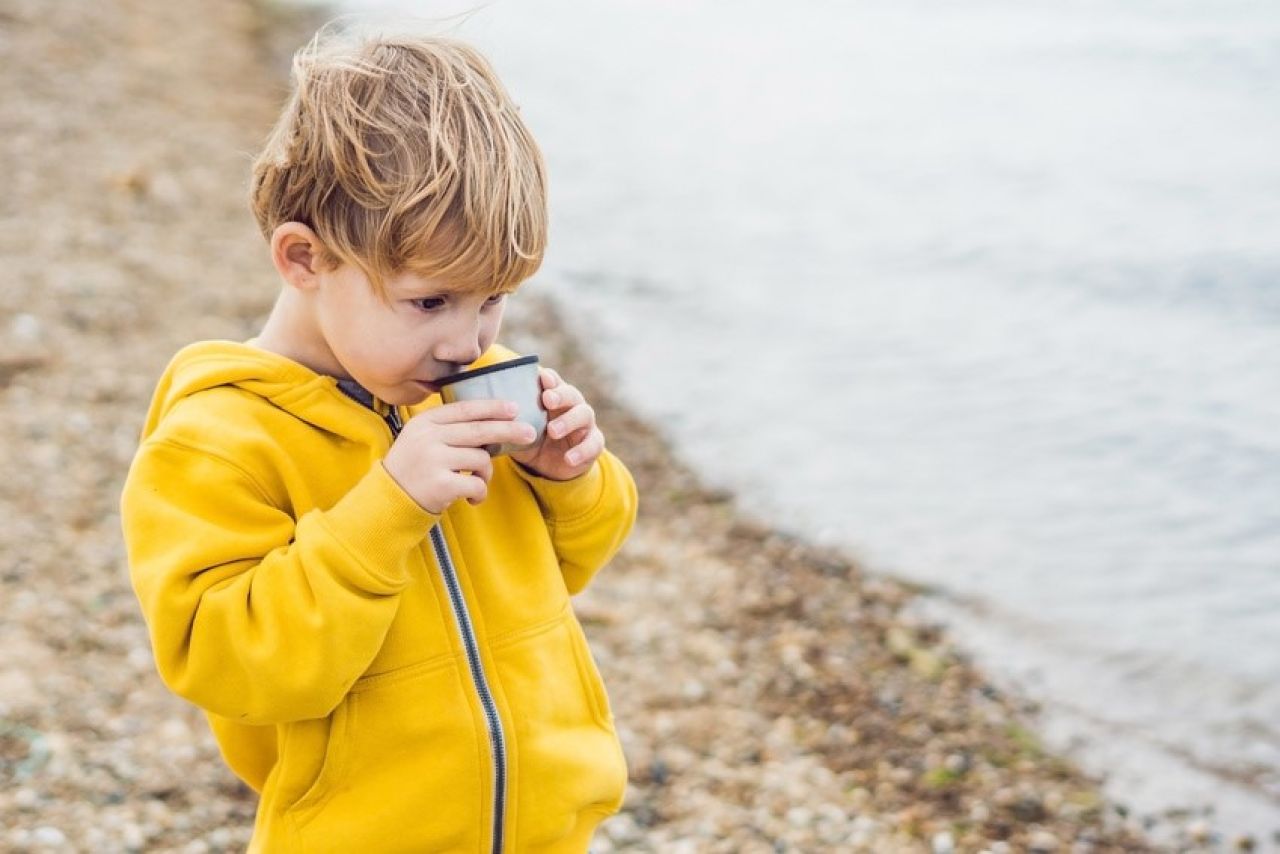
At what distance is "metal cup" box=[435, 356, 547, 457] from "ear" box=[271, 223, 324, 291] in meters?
0.30

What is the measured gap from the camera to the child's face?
231 cm

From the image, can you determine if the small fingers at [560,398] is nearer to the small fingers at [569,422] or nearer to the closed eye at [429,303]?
the small fingers at [569,422]

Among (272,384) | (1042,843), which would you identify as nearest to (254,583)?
(272,384)

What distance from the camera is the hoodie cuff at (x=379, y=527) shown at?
220 cm

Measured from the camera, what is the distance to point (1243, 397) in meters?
8.14

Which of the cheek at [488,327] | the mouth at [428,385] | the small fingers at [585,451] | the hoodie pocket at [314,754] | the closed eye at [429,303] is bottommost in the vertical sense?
the hoodie pocket at [314,754]

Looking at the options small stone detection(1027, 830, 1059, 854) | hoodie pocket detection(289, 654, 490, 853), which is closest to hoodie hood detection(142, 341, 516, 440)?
hoodie pocket detection(289, 654, 490, 853)

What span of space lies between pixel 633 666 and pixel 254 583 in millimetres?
3282

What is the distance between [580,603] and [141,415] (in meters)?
2.45

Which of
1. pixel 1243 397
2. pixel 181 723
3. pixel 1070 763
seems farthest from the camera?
pixel 1243 397

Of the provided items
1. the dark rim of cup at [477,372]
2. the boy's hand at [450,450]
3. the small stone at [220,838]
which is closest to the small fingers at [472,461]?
the boy's hand at [450,450]

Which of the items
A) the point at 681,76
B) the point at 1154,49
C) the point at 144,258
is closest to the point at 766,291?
the point at 144,258

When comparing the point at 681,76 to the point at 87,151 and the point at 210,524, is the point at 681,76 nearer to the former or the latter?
the point at 87,151

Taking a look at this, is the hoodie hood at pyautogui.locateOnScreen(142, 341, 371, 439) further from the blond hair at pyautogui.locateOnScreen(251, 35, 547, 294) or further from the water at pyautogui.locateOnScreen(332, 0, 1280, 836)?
the water at pyautogui.locateOnScreen(332, 0, 1280, 836)
